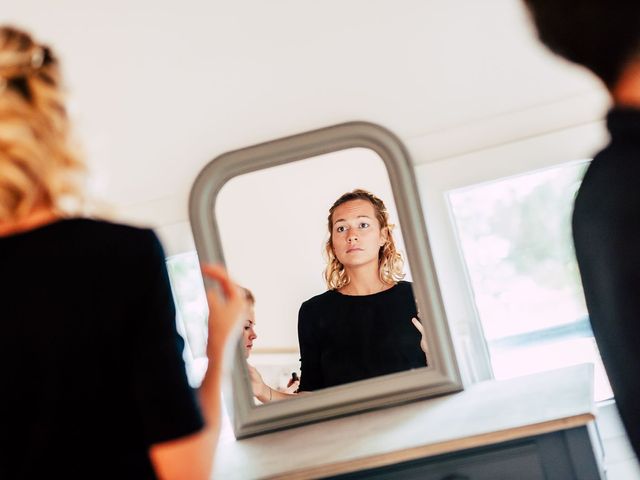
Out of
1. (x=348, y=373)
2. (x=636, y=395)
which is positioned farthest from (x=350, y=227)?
(x=636, y=395)

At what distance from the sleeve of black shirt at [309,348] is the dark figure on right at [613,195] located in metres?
1.26

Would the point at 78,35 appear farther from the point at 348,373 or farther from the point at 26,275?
the point at 26,275

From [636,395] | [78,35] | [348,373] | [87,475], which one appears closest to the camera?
[636,395]

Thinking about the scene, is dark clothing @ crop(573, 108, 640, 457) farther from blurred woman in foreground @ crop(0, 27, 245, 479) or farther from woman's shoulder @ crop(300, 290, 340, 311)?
woman's shoulder @ crop(300, 290, 340, 311)

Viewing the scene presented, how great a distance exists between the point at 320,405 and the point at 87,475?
111 centimetres

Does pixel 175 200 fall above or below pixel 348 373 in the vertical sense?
above

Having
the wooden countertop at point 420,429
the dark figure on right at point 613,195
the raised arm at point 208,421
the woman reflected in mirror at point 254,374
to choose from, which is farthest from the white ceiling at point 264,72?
the dark figure on right at point 613,195

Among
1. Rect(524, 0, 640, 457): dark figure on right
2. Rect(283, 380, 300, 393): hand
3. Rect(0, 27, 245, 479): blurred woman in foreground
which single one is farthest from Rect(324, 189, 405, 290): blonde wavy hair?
Rect(524, 0, 640, 457): dark figure on right

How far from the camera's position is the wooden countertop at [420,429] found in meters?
1.60

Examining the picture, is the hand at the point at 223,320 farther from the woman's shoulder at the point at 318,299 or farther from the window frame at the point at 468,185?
the window frame at the point at 468,185

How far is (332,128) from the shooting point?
2090 mm

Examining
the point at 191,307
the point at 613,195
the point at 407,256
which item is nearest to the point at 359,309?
the point at 407,256

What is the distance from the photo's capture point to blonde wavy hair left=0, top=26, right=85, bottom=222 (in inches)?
39.9

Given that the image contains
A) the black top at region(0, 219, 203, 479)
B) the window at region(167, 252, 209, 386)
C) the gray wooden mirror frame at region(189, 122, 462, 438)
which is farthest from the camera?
the window at region(167, 252, 209, 386)
